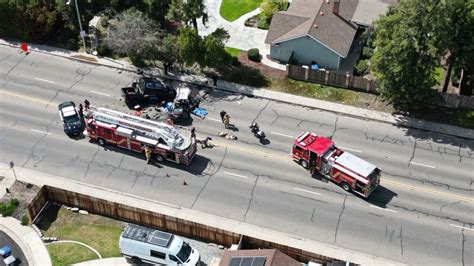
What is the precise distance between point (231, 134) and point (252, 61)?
1279 cm

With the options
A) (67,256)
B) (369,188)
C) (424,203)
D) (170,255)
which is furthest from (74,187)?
(424,203)

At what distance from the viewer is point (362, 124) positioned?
5300 cm

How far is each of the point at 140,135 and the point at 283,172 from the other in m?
12.3

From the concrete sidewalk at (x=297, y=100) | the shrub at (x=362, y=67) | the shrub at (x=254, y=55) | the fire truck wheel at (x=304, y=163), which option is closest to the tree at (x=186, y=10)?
the concrete sidewalk at (x=297, y=100)

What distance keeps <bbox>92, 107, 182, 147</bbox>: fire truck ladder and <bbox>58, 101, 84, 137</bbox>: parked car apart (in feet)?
9.37

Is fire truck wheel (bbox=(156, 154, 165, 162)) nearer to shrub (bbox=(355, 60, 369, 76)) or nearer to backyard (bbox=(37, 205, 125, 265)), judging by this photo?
backyard (bbox=(37, 205, 125, 265))

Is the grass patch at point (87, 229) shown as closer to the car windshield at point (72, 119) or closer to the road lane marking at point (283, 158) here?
the car windshield at point (72, 119)

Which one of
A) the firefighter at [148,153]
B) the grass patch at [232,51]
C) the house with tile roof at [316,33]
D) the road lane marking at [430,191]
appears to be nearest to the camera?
the road lane marking at [430,191]

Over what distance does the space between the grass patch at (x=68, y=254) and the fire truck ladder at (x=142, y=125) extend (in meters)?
10.9

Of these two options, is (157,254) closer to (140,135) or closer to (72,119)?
(140,135)

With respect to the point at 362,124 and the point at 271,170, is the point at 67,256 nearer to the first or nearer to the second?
the point at 271,170

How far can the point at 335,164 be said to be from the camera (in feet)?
149

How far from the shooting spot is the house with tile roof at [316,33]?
59.4 metres

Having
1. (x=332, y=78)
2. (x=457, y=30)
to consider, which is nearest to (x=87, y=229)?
(x=332, y=78)
